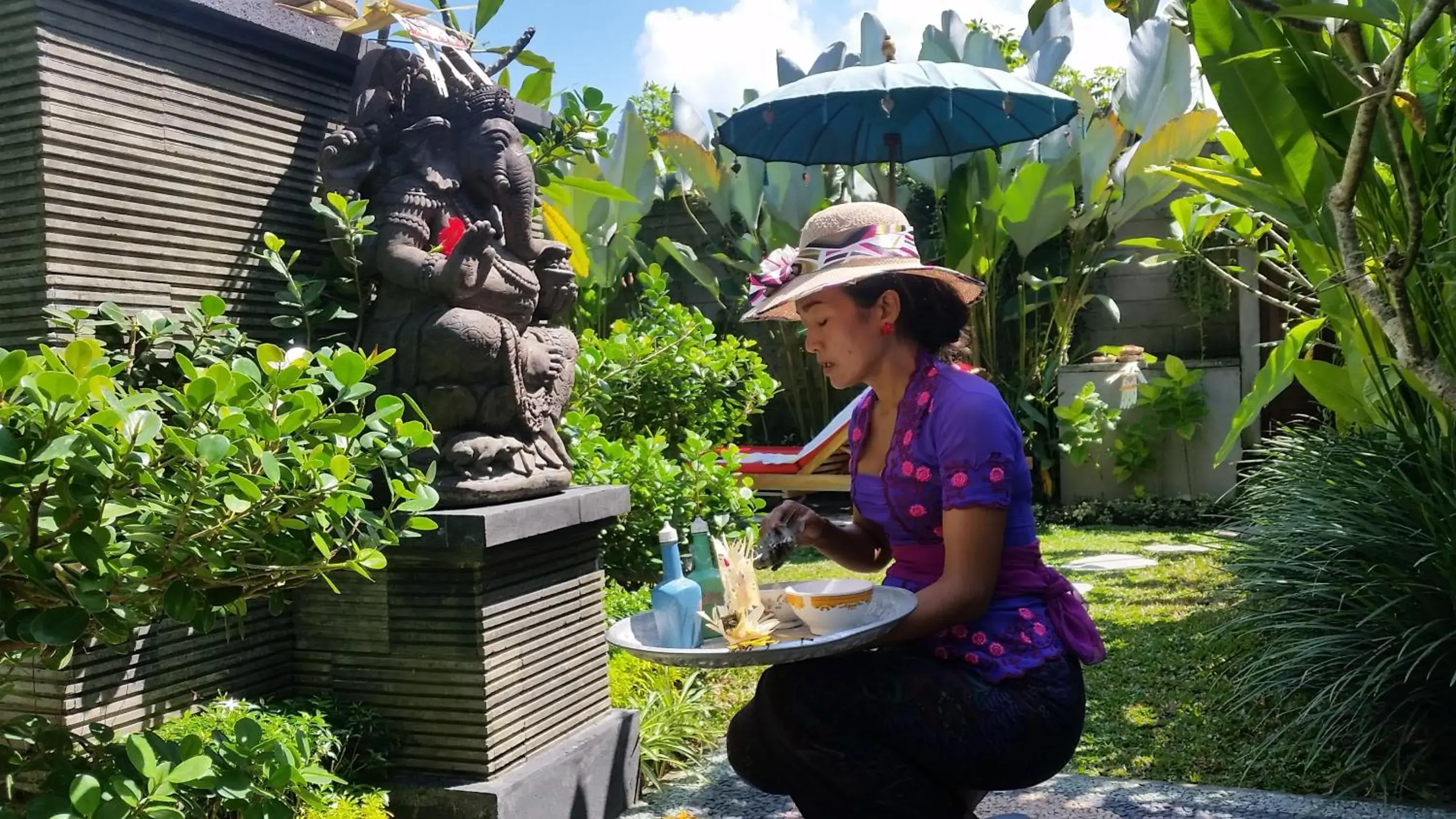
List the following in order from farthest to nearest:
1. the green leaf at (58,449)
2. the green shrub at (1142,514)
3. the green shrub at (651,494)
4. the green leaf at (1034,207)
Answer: the green leaf at (1034,207)
the green shrub at (1142,514)
the green shrub at (651,494)
the green leaf at (58,449)

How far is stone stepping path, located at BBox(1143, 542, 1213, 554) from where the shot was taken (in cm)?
686

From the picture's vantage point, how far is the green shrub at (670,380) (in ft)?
18.7

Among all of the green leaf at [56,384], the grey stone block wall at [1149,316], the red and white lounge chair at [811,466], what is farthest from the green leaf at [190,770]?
the grey stone block wall at [1149,316]

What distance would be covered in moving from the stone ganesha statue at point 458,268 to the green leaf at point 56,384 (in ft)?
4.83

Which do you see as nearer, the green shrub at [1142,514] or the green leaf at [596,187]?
the green leaf at [596,187]

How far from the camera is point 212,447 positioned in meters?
1.39

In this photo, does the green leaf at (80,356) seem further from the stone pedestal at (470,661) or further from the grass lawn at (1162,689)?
the grass lawn at (1162,689)

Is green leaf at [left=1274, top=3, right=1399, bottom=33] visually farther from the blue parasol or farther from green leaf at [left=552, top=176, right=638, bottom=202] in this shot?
the blue parasol

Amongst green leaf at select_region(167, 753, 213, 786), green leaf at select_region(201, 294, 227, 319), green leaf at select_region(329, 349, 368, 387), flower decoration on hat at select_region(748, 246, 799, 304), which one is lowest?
green leaf at select_region(167, 753, 213, 786)

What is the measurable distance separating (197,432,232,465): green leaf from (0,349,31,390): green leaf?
22 centimetres

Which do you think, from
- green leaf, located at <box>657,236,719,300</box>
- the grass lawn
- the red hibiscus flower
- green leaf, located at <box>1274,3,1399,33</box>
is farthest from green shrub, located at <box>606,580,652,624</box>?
green leaf, located at <box>657,236,719,300</box>

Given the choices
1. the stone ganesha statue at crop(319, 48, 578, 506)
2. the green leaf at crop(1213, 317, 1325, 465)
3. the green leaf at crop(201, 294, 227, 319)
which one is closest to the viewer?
the green leaf at crop(201, 294, 227, 319)

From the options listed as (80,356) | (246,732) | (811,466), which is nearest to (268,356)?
(80,356)

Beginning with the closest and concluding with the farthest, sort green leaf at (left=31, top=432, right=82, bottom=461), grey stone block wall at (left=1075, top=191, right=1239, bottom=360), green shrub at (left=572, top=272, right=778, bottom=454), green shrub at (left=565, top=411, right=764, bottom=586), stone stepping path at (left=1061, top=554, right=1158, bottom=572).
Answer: green leaf at (left=31, top=432, right=82, bottom=461)
green shrub at (left=565, top=411, right=764, bottom=586)
green shrub at (left=572, top=272, right=778, bottom=454)
stone stepping path at (left=1061, top=554, right=1158, bottom=572)
grey stone block wall at (left=1075, top=191, right=1239, bottom=360)
